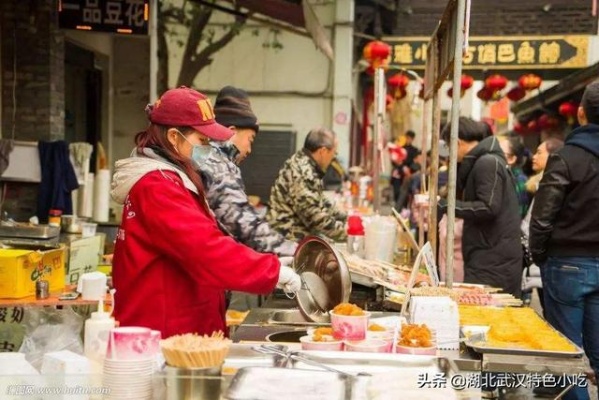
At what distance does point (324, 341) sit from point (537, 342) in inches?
37.1

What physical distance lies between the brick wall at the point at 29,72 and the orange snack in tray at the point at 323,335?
23.4ft

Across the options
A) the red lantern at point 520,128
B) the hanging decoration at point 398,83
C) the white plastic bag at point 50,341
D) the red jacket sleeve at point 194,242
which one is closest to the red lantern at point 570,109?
the hanging decoration at point 398,83

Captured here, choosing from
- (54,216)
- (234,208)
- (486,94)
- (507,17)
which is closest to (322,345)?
(234,208)

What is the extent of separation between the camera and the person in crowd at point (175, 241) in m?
3.01

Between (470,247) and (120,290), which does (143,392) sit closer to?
(120,290)

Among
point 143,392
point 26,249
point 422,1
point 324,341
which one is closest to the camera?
point 143,392

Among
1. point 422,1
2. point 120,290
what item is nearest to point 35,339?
point 120,290

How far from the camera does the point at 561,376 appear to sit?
3.04 m

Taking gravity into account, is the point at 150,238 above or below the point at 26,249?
above

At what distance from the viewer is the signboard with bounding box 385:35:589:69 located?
13.7m

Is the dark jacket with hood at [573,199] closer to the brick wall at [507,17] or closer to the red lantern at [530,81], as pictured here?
the red lantern at [530,81]

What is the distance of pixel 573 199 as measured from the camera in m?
5.16

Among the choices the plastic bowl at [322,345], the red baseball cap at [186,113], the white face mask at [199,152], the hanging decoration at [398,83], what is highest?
the hanging decoration at [398,83]

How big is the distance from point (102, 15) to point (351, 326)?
23.2 feet
